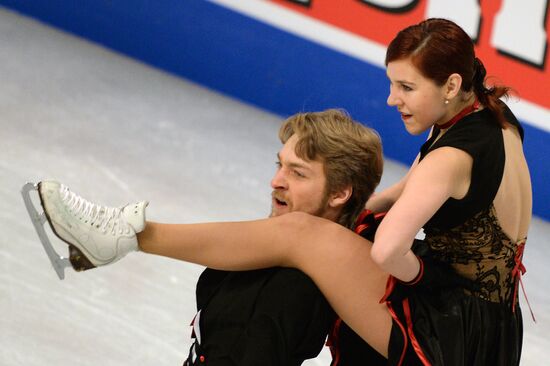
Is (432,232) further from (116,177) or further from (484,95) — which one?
(116,177)

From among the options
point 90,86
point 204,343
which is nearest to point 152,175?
point 90,86

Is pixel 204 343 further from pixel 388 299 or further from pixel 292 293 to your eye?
pixel 388 299

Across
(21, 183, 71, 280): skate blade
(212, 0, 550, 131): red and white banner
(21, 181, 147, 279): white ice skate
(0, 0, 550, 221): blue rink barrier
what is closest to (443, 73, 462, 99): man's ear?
(21, 181, 147, 279): white ice skate

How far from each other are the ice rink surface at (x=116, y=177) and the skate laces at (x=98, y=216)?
2.87ft

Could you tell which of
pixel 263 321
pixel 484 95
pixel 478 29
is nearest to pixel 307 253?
pixel 263 321

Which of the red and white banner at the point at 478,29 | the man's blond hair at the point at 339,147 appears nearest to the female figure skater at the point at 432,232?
the man's blond hair at the point at 339,147

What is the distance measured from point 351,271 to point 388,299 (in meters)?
0.11

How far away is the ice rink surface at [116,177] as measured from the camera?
135 inches

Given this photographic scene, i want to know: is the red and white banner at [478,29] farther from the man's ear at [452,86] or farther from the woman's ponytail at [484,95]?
the man's ear at [452,86]

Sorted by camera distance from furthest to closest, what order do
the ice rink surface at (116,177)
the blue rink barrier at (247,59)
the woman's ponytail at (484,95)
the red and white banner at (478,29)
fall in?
1. the blue rink barrier at (247,59)
2. the red and white banner at (478,29)
3. the ice rink surface at (116,177)
4. the woman's ponytail at (484,95)

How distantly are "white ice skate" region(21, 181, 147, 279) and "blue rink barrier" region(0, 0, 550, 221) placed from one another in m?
2.92

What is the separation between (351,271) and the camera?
2439 millimetres

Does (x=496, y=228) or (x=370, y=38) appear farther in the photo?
(x=370, y=38)

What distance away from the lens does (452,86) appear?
246 centimetres
